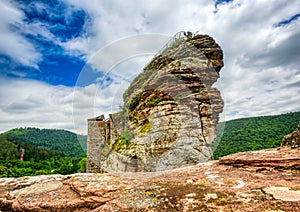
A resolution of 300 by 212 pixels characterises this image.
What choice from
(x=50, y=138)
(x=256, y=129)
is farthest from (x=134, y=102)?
(x=50, y=138)

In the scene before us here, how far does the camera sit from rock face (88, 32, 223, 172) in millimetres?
14805

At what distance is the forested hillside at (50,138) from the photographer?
452ft

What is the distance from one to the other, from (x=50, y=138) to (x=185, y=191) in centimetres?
18196

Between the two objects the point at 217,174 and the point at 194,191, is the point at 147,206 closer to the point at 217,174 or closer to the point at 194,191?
the point at 194,191

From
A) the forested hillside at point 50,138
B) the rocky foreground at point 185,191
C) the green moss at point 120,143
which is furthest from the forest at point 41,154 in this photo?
the rocky foreground at point 185,191

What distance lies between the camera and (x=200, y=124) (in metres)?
15.9

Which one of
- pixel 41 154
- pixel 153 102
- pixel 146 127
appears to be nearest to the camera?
pixel 146 127

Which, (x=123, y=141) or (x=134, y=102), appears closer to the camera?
(x=123, y=141)

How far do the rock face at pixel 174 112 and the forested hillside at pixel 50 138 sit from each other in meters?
117

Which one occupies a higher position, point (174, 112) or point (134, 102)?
point (134, 102)

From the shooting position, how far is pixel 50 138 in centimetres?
16288

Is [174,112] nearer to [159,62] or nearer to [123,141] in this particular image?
[159,62]

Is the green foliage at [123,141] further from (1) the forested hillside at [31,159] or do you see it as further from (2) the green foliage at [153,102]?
(1) the forested hillside at [31,159]

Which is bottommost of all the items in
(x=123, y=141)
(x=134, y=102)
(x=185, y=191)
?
(x=185, y=191)
